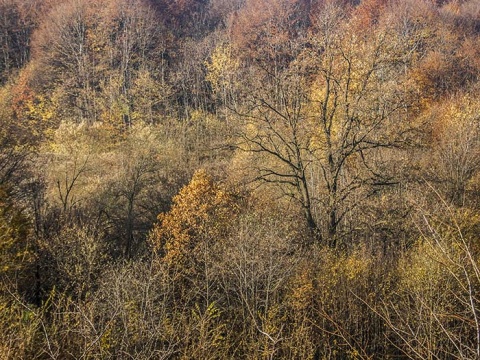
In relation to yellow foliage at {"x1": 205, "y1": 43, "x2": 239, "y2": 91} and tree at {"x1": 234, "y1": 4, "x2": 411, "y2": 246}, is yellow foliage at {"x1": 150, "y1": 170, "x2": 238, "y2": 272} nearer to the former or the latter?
tree at {"x1": 234, "y1": 4, "x2": 411, "y2": 246}

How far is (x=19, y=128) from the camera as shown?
33.0m

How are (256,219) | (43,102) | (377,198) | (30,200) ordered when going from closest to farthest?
1. (256,219)
2. (30,200)
3. (377,198)
4. (43,102)

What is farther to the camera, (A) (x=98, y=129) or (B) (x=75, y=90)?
(B) (x=75, y=90)

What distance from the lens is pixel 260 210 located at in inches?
627

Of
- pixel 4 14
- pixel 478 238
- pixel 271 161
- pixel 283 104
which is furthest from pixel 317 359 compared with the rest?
pixel 4 14

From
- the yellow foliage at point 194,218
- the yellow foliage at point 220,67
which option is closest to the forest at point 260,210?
the yellow foliage at point 194,218

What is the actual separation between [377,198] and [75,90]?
36.6 meters

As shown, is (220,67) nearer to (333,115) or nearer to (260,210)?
(333,115)

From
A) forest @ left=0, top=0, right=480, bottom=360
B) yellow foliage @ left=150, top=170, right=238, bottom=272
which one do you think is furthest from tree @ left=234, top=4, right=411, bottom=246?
yellow foliage @ left=150, top=170, right=238, bottom=272

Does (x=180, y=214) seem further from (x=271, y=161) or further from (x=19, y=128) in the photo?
(x=19, y=128)

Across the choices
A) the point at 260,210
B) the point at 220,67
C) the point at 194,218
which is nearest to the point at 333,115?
the point at 260,210

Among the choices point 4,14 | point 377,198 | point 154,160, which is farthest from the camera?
point 4,14

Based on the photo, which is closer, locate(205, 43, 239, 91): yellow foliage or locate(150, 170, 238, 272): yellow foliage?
locate(150, 170, 238, 272): yellow foliage

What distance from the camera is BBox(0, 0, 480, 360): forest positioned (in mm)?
8312
